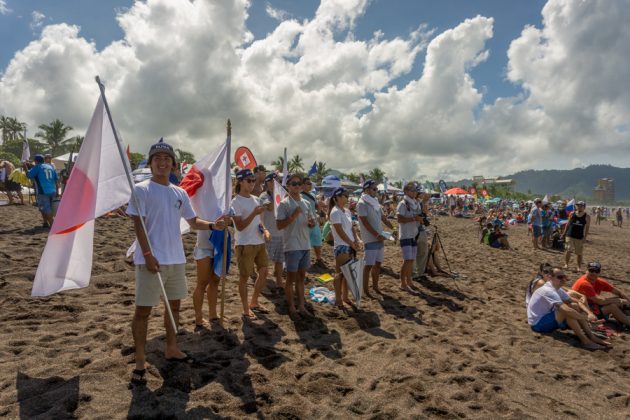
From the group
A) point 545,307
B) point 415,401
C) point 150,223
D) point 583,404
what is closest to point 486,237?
point 545,307

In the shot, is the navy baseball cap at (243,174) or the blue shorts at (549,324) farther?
the blue shorts at (549,324)

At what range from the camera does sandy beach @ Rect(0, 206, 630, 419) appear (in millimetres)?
3047

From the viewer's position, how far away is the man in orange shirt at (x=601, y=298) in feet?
19.3

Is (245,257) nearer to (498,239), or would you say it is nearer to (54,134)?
(498,239)

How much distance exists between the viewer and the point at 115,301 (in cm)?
537

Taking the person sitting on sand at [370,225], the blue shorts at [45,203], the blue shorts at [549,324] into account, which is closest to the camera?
the blue shorts at [549,324]

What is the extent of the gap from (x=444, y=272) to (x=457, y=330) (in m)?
4.05

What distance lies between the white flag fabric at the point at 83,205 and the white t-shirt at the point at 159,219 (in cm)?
20

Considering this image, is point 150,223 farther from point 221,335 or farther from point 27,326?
point 27,326

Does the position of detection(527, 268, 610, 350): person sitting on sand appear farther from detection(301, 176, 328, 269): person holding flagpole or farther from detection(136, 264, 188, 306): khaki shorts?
detection(136, 264, 188, 306): khaki shorts

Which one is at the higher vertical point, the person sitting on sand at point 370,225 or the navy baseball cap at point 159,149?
the navy baseball cap at point 159,149

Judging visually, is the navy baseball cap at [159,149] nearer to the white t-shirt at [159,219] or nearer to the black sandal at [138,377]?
the white t-shirt at [159,219]

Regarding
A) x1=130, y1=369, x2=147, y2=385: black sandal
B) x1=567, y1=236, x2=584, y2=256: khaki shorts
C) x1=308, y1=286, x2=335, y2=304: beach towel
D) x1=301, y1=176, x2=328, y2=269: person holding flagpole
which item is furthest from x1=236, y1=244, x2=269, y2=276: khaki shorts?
x1=567, y1=236, x2=584, y2=256: khaki shorts

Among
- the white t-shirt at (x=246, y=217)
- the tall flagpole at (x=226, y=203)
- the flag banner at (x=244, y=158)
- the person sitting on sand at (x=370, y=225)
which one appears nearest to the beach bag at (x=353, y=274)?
the person sitting on sand at (x=370, y=225)
